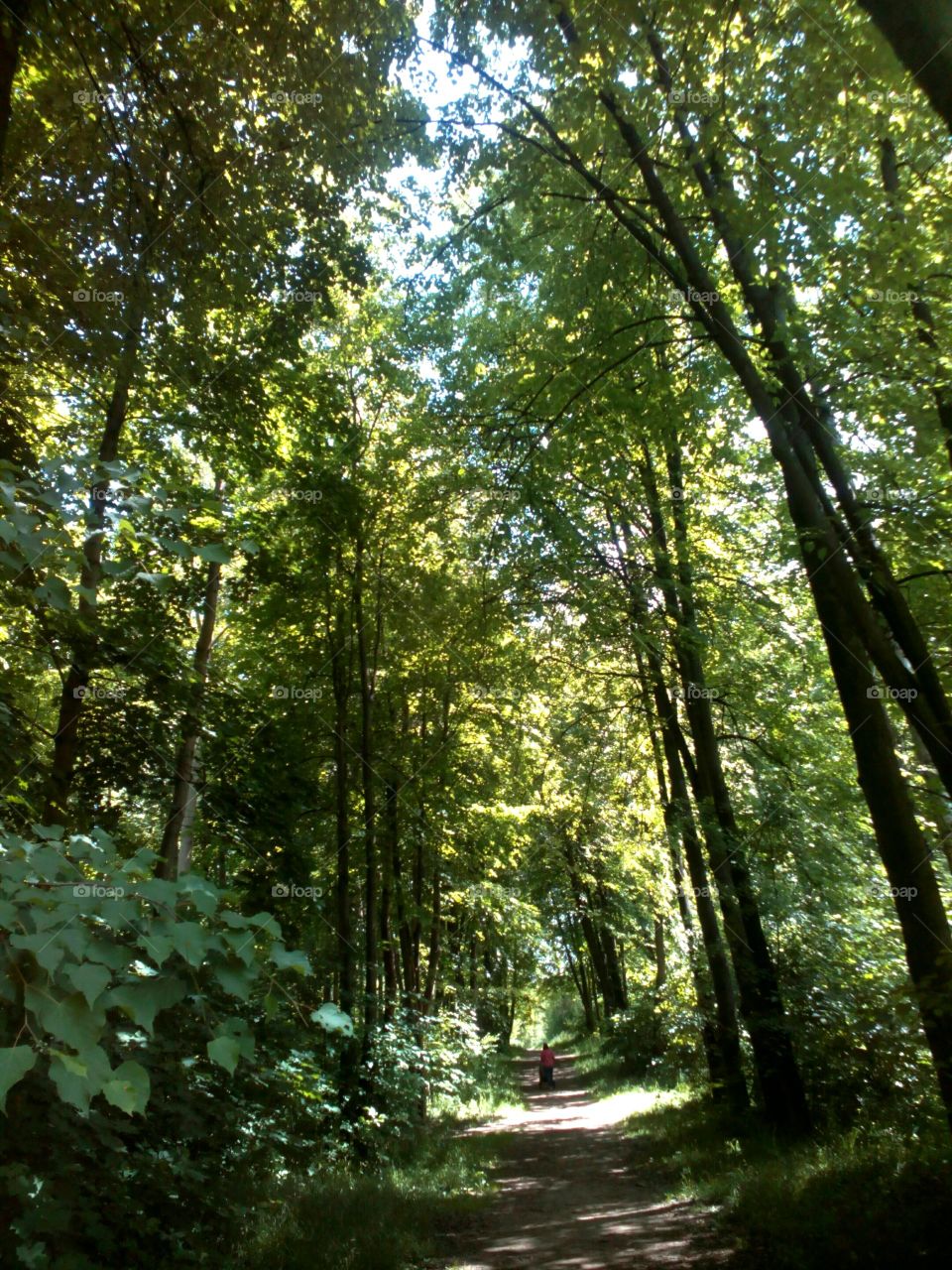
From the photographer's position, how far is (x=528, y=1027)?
223 feet

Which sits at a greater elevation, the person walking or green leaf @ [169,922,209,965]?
green leaf @ [169,922,209,965]

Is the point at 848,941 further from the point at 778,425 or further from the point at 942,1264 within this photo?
the point at 778,425

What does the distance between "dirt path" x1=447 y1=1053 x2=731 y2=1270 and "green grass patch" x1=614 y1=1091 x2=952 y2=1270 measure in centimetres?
36

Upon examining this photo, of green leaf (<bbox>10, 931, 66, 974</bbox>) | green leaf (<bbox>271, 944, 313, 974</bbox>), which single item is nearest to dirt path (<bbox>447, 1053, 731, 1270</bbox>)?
green leaf (<bbox>271, 944, 313, 974</bbox>)

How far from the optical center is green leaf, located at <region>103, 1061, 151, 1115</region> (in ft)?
5.12

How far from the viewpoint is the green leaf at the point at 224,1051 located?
1737 millimetres

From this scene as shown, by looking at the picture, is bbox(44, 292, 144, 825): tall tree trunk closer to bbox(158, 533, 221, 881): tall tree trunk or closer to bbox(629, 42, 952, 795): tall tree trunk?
bbox(158, 533, 221, 881): tall tree trunk

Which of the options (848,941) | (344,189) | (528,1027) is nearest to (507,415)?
(344,189)

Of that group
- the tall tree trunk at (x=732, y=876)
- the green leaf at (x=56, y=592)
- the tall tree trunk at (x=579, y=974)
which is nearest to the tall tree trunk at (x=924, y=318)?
the tall tree trunk at (x=732, y=876)

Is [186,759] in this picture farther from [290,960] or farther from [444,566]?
[290,960]

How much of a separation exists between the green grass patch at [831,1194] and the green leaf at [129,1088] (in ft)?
19.1

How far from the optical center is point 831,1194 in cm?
640

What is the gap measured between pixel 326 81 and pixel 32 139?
86.4 inches

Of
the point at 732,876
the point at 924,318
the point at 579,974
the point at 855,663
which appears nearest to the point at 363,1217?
the point at 732,876
